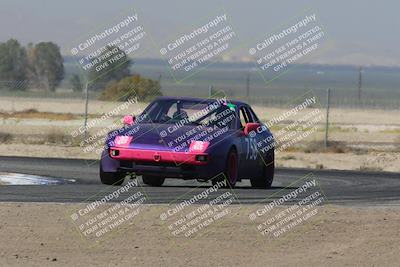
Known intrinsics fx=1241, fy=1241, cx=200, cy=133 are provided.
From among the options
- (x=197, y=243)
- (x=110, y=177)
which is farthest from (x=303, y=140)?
(x=197, y=243)

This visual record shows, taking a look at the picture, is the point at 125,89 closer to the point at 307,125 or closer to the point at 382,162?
the point at 307,125

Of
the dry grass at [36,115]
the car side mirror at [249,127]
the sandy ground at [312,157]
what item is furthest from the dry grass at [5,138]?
the car side mirror at [249,127]

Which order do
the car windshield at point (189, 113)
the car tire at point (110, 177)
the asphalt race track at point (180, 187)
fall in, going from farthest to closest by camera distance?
the car windshield at point (189, 113)
the car tire at point (110, 177)
the asphalt race track at point (180, 187)

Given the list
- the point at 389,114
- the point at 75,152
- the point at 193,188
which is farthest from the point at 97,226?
the point at 389,114

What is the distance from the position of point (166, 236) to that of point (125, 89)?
151 ft

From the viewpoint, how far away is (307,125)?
154 ft

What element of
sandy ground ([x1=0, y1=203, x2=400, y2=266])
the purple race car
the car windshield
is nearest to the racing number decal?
the purple race car

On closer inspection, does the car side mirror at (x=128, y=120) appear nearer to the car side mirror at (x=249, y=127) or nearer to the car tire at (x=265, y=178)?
the car side mirror at (x=249, y=127)

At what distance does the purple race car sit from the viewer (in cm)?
1831

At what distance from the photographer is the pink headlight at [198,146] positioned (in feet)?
60.0

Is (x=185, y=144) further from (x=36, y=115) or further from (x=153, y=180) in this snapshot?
(x=36, y=115)

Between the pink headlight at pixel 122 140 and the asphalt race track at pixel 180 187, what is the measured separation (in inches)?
26.6

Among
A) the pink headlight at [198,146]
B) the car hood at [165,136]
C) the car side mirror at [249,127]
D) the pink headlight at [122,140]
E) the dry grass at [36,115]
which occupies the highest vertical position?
the pink headlight at [122,140]

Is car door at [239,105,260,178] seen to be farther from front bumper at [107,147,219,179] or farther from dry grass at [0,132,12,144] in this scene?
dry grass at [0,132,12,144]
